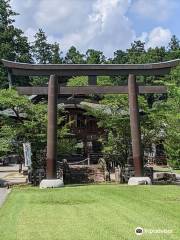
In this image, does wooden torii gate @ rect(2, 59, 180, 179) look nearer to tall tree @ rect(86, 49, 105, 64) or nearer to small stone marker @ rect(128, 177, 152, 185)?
small stone marker @ rect(128, 177, 152, 185)

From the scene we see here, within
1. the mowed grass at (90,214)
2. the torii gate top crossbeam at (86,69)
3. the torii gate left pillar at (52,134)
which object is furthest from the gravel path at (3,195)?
the torii gate top crossbeam at (86,69)

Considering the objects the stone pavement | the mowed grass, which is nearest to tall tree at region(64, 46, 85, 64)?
the stone pavement

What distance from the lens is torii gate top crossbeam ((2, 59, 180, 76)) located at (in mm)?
25953

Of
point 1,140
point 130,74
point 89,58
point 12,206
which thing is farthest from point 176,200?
point 89,58

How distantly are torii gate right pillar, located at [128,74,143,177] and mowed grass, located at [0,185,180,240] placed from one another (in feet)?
11.8

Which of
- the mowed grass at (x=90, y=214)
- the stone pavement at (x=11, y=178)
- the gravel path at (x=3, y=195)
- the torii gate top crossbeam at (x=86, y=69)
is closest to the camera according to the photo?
the mowed grass at (x=90, y=214)

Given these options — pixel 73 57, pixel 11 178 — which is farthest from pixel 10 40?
pixel 11 178

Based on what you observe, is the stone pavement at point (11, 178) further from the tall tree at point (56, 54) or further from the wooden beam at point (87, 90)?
the tall tree at point (56, 54)

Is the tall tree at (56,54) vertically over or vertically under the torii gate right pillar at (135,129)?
over

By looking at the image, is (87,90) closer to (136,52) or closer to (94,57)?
(94,57)

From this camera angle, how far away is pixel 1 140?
2789 centimetres

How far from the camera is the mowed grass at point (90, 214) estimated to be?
11.5m

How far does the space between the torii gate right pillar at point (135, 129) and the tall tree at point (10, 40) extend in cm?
5572

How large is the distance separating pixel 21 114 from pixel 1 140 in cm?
350
